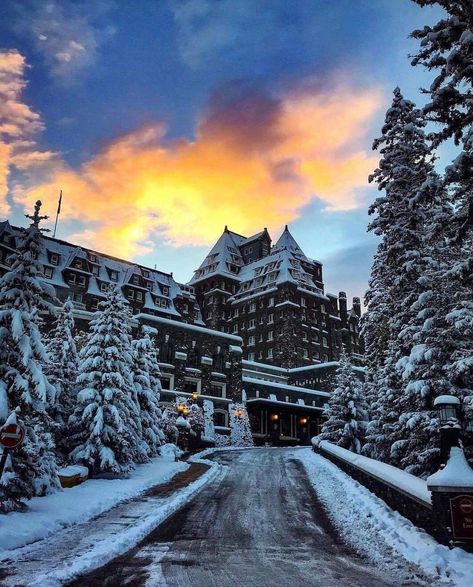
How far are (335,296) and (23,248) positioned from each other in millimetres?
72411

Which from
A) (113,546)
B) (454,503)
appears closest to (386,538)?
(454,503)

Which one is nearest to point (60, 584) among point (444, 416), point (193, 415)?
point (444, 416)

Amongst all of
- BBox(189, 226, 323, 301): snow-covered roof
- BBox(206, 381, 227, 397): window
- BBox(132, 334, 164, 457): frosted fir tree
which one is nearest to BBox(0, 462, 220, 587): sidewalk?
BBox(132, 334, 164, 457): frosted fir tree

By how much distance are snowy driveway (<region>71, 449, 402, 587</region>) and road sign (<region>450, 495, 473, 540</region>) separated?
5.35ft

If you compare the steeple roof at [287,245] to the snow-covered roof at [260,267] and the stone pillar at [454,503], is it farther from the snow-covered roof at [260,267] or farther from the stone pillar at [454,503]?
the stone pillar at [454,503]

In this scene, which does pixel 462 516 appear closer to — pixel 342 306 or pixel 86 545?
pixel 86 545

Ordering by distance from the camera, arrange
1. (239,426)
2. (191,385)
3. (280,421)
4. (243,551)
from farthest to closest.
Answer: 1. (280,421)
2. (191,385)
3. (239,426)
4. (243,551)

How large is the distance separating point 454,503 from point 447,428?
1.39 meters

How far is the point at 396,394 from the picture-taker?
18.8 m

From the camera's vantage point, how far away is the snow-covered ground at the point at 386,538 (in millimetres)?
6441

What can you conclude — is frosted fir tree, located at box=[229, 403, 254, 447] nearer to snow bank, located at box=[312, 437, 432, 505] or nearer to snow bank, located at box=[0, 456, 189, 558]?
snow bank, located at box=[0, 456, 189, 558]

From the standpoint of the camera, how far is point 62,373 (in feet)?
59.0

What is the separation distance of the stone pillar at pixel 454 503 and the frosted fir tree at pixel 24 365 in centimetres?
839

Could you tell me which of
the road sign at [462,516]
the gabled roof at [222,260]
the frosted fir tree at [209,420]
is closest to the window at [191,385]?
the frosted fir tree at [209,420]
